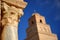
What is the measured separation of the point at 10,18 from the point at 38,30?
27.2m

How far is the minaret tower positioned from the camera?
99.1ft

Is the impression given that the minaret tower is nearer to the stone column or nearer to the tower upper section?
the tower upper section

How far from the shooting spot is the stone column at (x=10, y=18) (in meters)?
3.15

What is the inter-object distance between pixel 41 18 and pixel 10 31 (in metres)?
29.4

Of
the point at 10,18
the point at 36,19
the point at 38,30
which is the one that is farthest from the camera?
the point at 36,19

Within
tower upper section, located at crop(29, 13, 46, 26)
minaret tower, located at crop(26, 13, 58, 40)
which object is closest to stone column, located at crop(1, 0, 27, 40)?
minaret tower, located at crop(26, 13, 58, 40)

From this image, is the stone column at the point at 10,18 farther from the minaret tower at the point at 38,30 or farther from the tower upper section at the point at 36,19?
the tower upper section at the point at 36,19

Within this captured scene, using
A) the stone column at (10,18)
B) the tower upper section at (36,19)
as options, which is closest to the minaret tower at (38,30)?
the tower upper section at (36,19)

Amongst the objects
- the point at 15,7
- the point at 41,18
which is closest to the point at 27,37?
the point at 41,18

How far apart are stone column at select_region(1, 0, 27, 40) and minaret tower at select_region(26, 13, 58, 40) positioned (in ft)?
85.7

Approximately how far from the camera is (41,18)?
32.5m

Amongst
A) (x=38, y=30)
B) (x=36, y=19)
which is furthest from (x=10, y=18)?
(x=36, y=19)

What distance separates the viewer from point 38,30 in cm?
3033

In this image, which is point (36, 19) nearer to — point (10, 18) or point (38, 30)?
point (38, 30)
